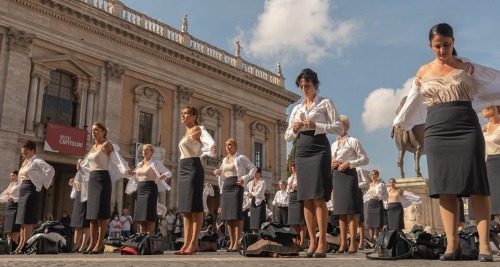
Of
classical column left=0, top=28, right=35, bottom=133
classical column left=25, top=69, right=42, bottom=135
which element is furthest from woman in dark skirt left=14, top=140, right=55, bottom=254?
classical column left=25, top=69, right=42, bottom=135

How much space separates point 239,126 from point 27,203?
2427 cm

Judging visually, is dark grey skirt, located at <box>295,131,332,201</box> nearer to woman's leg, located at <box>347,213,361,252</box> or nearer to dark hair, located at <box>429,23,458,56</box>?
dark hair, located at <box>429,23,458,56</box>

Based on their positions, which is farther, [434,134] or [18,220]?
[18,220]

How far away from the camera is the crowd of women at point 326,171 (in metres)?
4.52

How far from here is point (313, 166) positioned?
6129 millimetres

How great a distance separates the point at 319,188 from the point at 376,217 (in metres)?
7.64

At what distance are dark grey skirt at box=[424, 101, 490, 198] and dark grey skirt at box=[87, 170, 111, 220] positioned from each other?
16.9 feet

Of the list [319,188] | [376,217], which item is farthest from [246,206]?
[319,188]

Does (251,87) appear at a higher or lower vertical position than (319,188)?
higher

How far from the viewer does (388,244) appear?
5.23 meters

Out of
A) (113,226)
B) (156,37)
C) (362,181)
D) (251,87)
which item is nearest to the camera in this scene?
(362,181)

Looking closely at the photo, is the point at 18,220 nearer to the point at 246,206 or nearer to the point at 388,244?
the point at 246,206

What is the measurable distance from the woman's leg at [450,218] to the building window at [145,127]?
23.8 m

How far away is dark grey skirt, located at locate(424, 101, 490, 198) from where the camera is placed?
441cm
